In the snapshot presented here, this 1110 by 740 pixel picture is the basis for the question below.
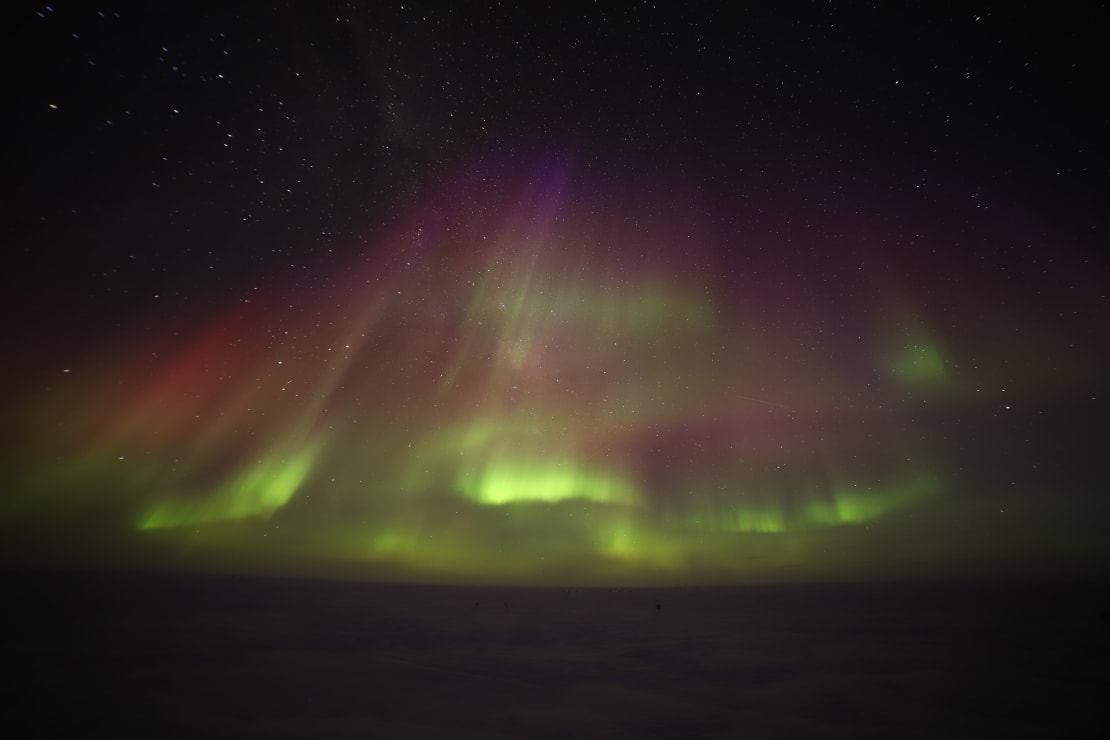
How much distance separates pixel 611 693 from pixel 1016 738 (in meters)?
12.7

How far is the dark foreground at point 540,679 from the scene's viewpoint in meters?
14.8

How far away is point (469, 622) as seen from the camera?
42.2 meters

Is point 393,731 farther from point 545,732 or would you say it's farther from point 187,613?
point 187,613

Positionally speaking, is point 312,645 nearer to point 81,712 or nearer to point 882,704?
point 81,712

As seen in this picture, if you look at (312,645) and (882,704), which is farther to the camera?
(312,645)

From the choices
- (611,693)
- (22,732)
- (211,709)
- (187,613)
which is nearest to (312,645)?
(211,709)

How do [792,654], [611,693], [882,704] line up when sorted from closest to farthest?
[882,704] → [611,693] → [792,654]

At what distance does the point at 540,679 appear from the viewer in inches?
838

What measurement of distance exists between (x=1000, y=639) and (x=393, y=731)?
41360mm

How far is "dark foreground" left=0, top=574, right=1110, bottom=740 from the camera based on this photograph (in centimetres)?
1482

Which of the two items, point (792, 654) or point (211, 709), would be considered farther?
point (792, 654)

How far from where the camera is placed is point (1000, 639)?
33.4m

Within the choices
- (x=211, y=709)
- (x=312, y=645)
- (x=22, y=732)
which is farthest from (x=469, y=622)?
(x=22, y=732)

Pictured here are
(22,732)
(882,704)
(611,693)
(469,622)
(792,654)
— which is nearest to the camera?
(22,732)
